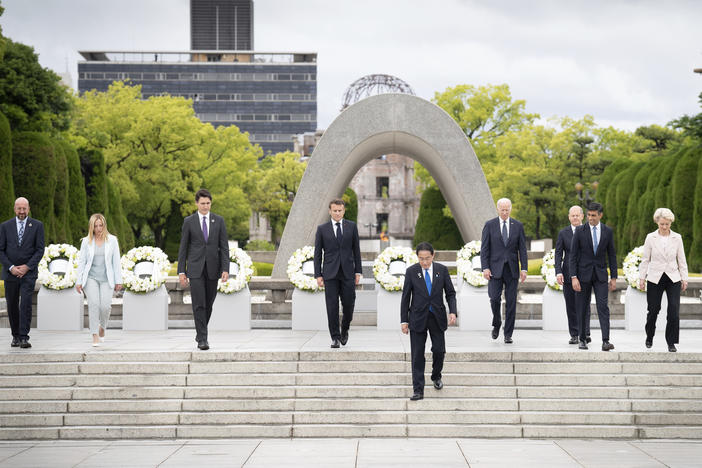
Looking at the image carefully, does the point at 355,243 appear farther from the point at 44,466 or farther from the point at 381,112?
the point at 381,112

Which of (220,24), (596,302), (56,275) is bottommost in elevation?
(596,302)

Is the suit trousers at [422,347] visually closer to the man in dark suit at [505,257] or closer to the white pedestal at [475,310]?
the man in dark suit at [505,257]

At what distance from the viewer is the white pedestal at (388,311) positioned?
11.4 meters

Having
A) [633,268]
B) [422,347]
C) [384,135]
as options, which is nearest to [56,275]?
[422,347]

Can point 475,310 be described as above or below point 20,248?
below

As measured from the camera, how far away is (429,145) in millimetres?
15875

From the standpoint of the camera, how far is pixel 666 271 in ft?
28.3

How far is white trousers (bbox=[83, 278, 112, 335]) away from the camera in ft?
30.4

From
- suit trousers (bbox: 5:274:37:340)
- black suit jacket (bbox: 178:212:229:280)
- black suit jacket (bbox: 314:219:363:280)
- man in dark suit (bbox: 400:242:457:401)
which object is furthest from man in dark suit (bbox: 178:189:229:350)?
man in dark suit (bbox: 400:242:457:401)

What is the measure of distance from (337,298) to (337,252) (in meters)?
0.57

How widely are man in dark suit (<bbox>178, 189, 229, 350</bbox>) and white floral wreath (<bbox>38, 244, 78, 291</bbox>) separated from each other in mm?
3241

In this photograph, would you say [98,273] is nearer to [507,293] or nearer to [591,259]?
[507,293]

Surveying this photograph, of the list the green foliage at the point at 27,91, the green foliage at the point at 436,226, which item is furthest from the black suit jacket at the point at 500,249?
the green foliage at the point at 436,226

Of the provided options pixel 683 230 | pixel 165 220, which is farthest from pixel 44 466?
pixel 165 220
